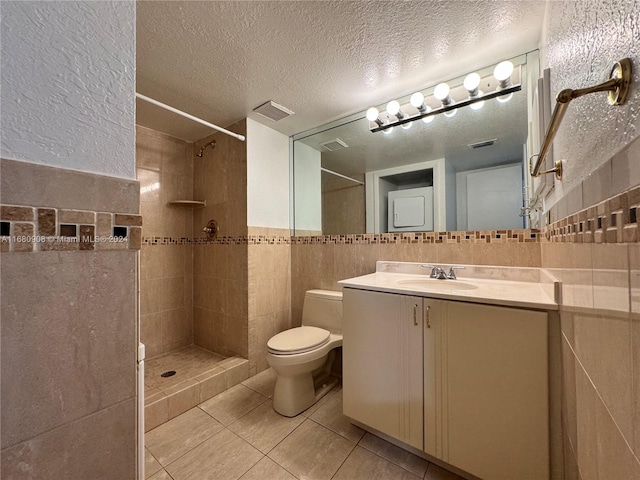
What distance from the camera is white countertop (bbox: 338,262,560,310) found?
37.0 inches

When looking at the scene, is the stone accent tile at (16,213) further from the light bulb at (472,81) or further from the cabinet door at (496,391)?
the light bulb at (472,81)

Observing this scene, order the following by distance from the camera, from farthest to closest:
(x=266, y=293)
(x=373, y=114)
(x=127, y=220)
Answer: (x=266, y=293), (x=373, y=114), (x=127, y=220)

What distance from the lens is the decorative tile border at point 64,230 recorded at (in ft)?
1.40

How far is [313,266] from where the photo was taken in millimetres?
2188

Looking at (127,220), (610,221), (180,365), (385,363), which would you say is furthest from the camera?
(180,365)

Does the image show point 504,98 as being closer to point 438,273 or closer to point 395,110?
point 395,110

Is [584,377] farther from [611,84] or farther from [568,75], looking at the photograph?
[568,75]

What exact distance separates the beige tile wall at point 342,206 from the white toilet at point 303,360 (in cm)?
57

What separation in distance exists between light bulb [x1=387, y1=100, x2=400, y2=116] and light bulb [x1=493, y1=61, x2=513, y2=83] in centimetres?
55

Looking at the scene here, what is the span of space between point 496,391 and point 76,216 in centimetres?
140

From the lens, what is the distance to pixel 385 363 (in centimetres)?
122

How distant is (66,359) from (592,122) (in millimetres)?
1186

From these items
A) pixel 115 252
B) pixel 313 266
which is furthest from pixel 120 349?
pixel 313 266

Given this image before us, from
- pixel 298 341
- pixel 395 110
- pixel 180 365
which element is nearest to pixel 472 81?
pixel 395 110
